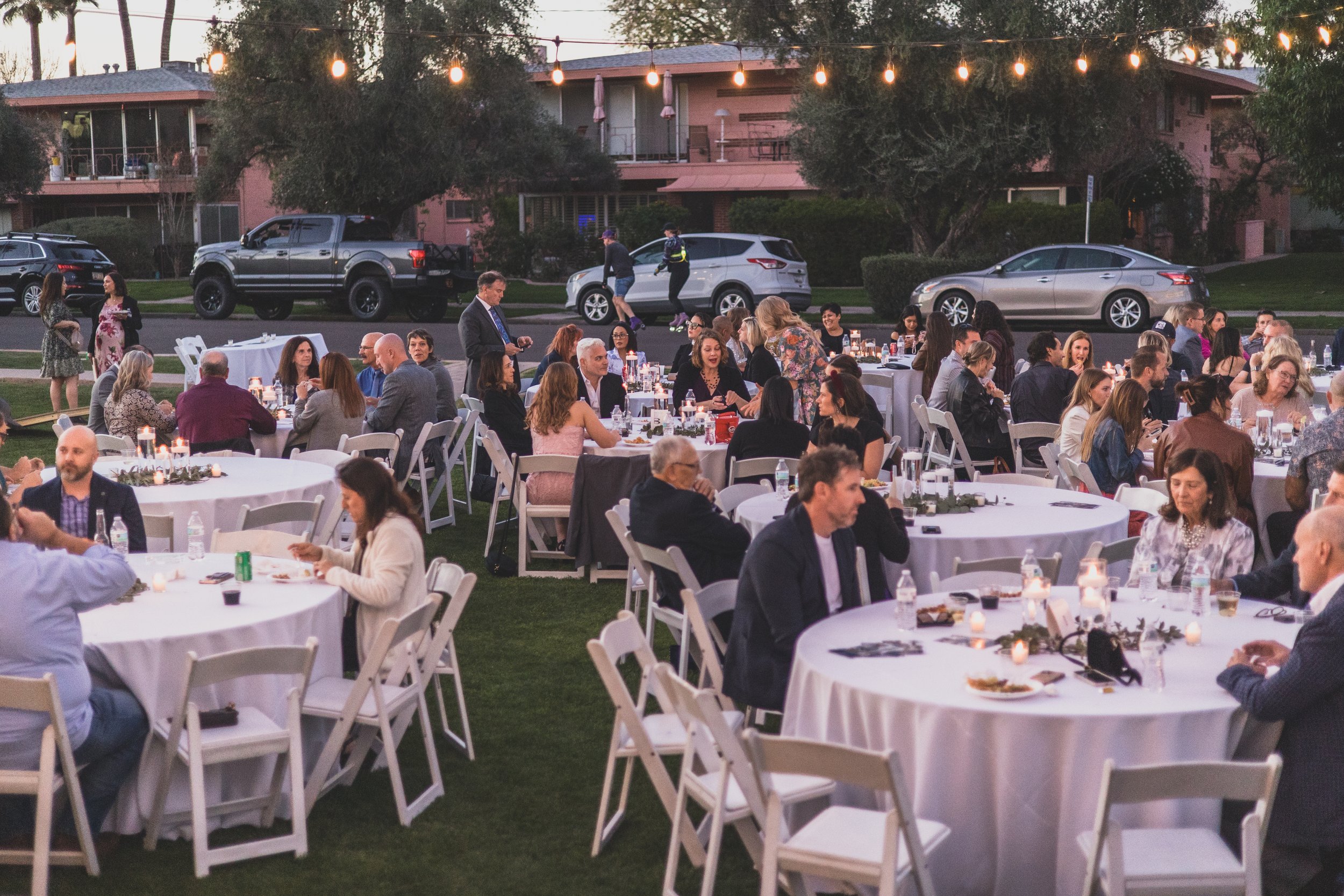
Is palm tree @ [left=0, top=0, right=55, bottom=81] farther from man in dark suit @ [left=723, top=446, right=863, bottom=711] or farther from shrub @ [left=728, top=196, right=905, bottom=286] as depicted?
man in dark suit @ [left=723, top=446, right=863, bottom=711]

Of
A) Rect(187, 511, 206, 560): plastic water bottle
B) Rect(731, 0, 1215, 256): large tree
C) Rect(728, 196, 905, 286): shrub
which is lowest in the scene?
Rect(187, 511, 206, 560): plastic water bottle

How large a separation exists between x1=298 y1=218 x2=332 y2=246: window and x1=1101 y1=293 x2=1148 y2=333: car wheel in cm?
1378

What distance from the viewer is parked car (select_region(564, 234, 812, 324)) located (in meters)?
25.2

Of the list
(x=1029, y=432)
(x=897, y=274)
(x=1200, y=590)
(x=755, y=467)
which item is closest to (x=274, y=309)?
(x=897, y=274)

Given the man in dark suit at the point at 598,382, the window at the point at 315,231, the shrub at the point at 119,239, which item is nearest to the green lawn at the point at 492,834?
the man in dark suit at the point at 598,382

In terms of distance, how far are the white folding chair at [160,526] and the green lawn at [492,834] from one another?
1611 mm

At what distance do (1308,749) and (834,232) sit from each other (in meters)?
30.6

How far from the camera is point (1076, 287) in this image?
23812 mm

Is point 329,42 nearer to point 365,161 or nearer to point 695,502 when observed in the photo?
point 365,161

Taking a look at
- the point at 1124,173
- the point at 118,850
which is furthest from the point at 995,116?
the point at 118,850

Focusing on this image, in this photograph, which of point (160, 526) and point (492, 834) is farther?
point (160, 526)

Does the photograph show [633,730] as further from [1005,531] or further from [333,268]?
[333,268]

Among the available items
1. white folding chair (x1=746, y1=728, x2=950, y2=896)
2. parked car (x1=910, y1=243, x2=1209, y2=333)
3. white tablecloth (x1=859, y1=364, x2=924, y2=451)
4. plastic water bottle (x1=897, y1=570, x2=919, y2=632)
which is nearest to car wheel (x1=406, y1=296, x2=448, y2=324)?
parked car (x1=910, y1=243, x2=1209, y2=333)

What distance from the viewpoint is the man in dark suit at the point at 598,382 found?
1084cm
